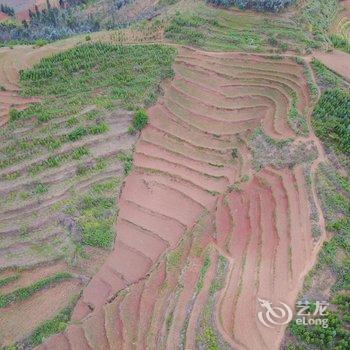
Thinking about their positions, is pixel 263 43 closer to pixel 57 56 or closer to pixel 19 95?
pixel 57 56

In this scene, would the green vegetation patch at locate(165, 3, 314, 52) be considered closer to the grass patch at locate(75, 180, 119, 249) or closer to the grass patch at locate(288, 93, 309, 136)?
the grass patch at locate(288, 93, 309, 136)

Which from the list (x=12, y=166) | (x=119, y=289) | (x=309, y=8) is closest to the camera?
(x=119, y=289)

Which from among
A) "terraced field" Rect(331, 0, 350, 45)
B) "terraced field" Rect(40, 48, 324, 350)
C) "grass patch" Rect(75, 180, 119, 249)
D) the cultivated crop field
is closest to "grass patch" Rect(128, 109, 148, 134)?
the cultivated crop field

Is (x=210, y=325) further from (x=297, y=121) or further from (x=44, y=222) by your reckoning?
(x=297, y=121)

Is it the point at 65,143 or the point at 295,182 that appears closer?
the point at 295,182

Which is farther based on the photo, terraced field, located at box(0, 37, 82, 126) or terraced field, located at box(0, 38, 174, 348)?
terraced field, located at box(0, 37, 82, 126)

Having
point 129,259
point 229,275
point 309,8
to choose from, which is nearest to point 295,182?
point 229,275

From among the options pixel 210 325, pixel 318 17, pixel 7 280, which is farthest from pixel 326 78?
pixel 7 280
